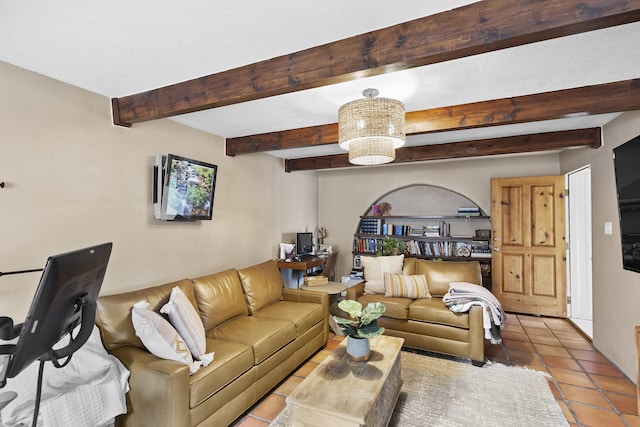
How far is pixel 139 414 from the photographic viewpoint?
1.86m

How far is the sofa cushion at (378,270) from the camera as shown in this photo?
12.6ft

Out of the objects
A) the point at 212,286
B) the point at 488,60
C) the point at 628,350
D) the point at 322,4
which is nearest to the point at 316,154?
the point at 212,286

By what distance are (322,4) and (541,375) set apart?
3.34 m

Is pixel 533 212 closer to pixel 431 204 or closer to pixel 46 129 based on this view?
pixel 431 204

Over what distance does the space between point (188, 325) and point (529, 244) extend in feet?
15.1

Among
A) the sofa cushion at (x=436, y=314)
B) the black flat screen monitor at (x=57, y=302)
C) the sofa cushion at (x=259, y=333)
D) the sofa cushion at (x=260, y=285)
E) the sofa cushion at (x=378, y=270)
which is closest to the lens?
the black flat screen monitor at (x=57, y=302)

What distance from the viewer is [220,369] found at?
2029mm

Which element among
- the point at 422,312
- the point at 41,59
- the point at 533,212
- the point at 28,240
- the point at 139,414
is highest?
the point at 41,59

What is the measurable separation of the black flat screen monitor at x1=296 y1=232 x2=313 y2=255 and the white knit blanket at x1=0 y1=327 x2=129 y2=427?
314 cm

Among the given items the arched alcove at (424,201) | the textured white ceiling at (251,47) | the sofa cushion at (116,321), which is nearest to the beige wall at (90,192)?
the textured white ceiling at (251,47)

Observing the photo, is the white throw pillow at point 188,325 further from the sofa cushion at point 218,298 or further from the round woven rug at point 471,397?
the round woven rug at point 471,397

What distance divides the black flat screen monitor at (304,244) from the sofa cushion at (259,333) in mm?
2014

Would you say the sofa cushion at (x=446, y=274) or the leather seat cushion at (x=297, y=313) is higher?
the sofa cushion at (x=446, y=274)

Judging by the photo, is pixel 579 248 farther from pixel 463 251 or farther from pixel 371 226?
pixel 371 226
